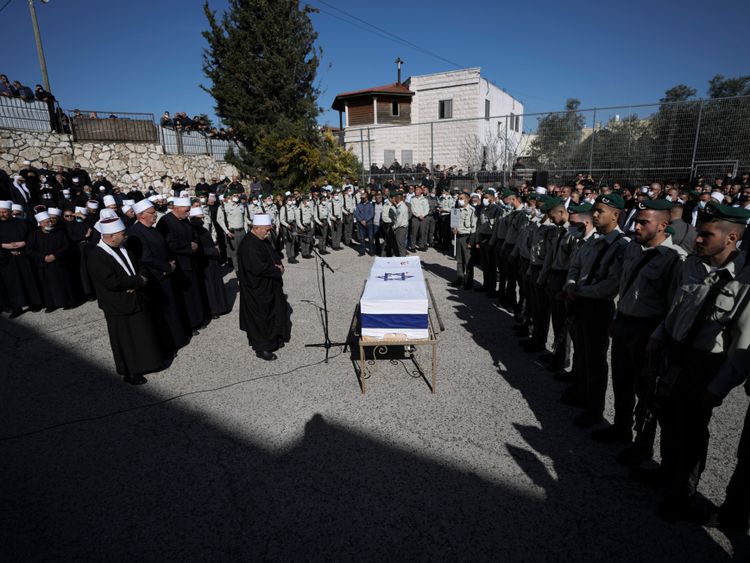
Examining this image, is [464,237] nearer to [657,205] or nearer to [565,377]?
[565,377]

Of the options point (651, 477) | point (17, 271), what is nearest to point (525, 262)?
point (651, 477)

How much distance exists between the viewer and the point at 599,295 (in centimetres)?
404

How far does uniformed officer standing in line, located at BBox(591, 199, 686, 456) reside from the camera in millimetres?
3363

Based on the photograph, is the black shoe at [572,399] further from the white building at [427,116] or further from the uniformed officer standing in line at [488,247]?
the white building at [427,116]

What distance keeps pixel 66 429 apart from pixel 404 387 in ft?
12.7

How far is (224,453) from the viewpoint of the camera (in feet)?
13.2

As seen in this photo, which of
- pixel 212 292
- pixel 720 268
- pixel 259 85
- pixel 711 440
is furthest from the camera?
pixel 259 85

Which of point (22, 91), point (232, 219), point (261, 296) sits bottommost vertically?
point (261, 296)

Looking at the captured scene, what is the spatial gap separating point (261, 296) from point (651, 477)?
5020 mm

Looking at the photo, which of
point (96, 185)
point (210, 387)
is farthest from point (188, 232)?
point (96, 185)

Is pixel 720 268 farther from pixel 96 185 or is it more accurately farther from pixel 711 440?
pixel 96 185

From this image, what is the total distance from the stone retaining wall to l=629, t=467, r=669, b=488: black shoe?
21.3 metres

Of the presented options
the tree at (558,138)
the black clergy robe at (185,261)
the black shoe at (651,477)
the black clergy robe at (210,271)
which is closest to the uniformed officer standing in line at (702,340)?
the black shoe at (651,477)

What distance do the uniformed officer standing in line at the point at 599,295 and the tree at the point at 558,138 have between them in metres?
13.3
